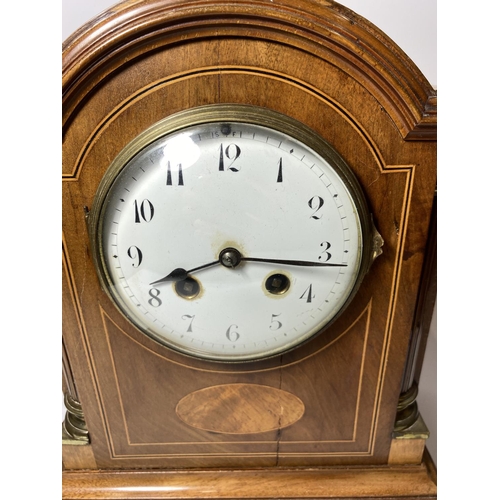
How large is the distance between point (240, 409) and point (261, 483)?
15 centimetres

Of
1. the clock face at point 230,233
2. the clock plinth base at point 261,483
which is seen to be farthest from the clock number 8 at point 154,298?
the clock plinth base at point 261,483

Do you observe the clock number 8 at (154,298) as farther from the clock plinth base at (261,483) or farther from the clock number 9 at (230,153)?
the clock plinth base at (261,483)

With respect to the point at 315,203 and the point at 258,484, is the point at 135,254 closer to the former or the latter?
the point at 315,203

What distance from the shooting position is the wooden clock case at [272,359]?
575mm

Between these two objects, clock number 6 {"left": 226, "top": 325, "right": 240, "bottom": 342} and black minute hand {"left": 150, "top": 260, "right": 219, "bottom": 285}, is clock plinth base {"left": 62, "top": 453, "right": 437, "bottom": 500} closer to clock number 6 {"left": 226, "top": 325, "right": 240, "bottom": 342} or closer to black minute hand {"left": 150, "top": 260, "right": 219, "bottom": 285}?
clock number 6 {"left": 226, "top": 325, "right": 240, "bottom": 342}

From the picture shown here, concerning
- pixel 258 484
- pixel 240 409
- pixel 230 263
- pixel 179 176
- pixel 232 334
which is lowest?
pixel 258 484

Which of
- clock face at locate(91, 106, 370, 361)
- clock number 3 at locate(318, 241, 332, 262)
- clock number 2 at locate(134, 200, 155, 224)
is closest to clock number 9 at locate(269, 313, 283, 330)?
clock face at locate(91, 106, 370, 361)

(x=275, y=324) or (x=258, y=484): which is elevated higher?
(x=275, y=324)

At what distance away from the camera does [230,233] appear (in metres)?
0.63

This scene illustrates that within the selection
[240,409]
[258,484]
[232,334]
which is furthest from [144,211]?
[258,484]

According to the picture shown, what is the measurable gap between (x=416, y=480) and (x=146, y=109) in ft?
2.50

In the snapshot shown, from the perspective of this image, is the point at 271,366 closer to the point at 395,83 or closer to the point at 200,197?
the point at 200,197

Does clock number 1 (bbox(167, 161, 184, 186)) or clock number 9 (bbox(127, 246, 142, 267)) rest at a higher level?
clock number 1 (bbox(167, 161, 184, 186))

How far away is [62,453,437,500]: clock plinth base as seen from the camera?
0.80 meters
